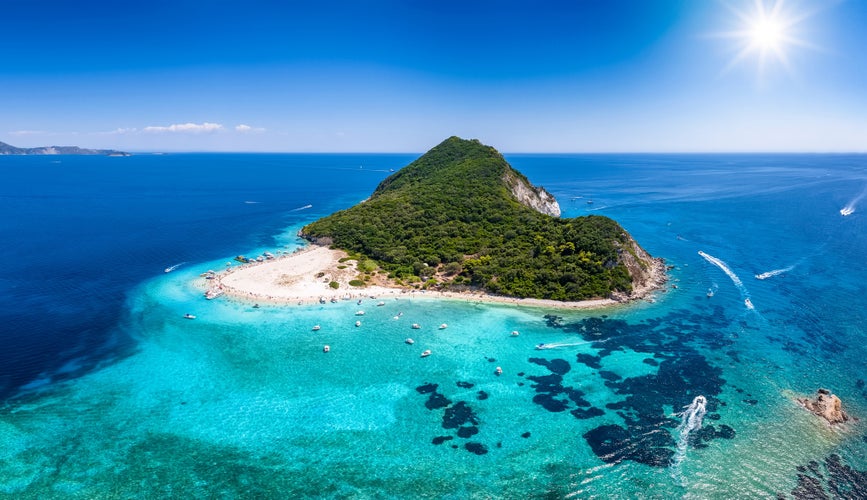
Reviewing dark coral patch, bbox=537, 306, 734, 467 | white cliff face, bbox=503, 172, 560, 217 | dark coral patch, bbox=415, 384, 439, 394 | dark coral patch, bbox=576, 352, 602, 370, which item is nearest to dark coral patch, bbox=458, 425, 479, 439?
dark coral patch, bbox=415, 384, 439, 394

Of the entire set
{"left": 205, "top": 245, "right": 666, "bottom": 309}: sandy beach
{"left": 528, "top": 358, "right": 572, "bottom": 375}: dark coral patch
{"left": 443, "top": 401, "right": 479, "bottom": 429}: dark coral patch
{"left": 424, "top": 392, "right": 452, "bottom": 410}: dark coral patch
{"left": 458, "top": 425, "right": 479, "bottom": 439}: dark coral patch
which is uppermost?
{"left": 205, "top": 245, "right": 666, "bottom": 309}: sandy beach

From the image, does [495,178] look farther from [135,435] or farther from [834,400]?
[135,435]

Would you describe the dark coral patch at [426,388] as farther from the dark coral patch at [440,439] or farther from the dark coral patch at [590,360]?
the dark coral patch at [590,360]

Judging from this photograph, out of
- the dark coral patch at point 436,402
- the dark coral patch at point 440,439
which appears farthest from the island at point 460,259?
the dark coral patch at point 440,439

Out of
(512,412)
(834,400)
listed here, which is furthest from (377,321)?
(834,400)

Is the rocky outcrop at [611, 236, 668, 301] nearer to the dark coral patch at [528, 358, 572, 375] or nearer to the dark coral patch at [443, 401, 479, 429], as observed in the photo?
the dark coral patch at [528, 358, 572, 375]

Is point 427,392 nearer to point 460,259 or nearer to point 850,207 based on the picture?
point 460,259
